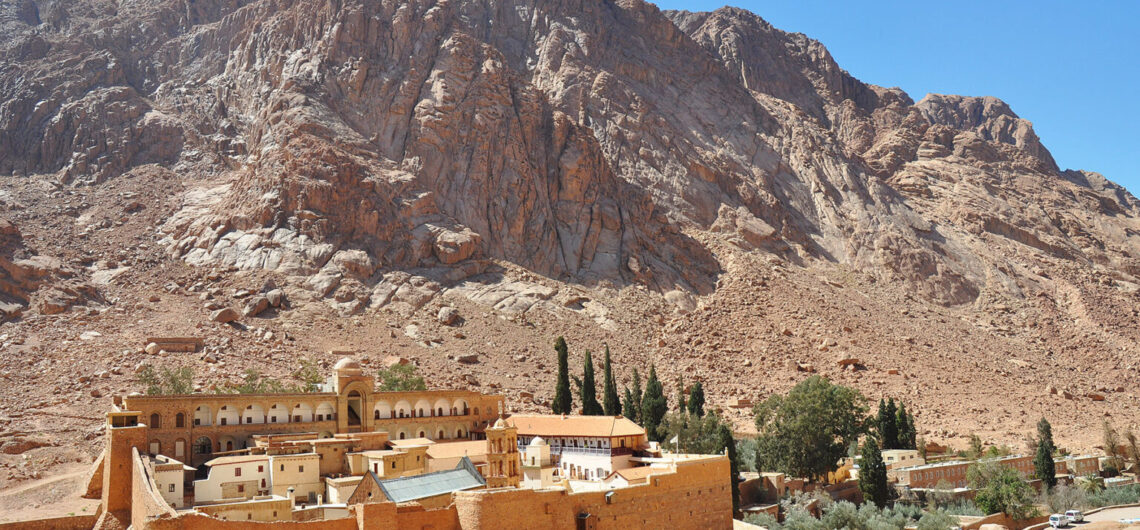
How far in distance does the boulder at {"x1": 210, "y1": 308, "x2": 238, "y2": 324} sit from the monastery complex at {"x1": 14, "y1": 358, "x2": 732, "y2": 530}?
22.1 metres

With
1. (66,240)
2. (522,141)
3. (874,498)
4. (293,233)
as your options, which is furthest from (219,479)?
(522,141)

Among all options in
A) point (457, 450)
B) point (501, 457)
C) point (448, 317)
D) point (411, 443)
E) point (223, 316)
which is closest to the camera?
point (501, 457)

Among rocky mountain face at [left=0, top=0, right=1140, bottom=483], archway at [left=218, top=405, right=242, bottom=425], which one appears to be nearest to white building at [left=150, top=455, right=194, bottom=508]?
archway at [left=218, top=405, right=242, bottom=425]

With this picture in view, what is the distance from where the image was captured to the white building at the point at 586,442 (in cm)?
3897

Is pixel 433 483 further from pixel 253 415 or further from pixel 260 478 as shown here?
pixel 253 415

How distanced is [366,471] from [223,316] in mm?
34038

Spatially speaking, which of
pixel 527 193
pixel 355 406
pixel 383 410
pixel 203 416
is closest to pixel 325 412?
pixel 355 406

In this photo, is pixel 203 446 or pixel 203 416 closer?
pixel 203 446

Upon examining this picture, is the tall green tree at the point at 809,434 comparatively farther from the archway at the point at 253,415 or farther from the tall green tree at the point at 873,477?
the archway at the point at 253,415

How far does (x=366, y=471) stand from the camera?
1344 inches

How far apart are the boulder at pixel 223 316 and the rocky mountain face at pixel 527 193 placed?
3713 millimetres

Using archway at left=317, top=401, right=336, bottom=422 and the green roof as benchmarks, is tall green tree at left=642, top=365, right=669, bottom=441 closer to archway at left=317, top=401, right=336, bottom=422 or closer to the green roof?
archway at left=317, top=401, right=336, bottom=422

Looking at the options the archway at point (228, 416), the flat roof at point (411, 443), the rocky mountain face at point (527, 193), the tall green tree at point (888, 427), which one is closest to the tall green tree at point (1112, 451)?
the rocky mountain face at point (527, 193)

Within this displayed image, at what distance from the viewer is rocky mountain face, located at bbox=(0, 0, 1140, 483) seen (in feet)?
240
